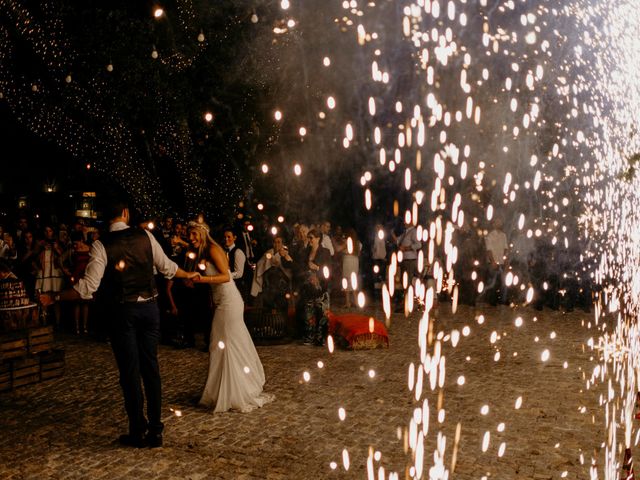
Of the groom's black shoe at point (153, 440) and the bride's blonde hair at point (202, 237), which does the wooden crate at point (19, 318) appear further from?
the groom's black shoe at point (153, 440)

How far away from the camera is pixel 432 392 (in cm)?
652

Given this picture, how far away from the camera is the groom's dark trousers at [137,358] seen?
16.2 ft

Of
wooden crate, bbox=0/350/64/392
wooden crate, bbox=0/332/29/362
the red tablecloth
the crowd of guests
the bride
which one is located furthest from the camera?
the crowd of guests

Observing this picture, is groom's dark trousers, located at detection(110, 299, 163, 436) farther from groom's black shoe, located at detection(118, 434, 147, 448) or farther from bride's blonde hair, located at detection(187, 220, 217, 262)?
bride's blonde hair, located at detection(187, 220, 217, 262)

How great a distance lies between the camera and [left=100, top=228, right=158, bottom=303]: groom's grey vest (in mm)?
4930

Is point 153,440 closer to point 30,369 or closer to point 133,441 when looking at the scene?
point 133,441

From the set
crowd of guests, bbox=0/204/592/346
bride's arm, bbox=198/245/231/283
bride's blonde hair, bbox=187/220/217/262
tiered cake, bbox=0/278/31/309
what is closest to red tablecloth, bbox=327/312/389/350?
crowd of guests, bbox=0/204/592/346

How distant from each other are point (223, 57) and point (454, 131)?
7861 millimetres

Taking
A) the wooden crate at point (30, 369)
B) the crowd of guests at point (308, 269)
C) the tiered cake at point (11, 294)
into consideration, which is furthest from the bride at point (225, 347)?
the tiered cake at point (11, 294)

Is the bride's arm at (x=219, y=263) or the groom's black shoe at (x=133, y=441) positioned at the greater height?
the bride's arm at (x=219, y=263)

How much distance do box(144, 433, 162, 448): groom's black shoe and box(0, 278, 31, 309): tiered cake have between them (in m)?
3.36

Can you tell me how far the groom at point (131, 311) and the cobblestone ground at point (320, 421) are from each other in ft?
0.88

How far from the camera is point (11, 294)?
718 cm

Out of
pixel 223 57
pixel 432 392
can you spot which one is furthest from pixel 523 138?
pixel 432 392
